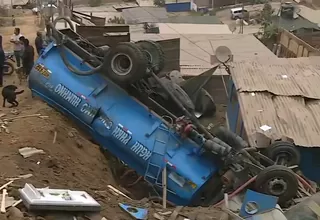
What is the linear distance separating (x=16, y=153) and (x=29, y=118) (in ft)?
5.58

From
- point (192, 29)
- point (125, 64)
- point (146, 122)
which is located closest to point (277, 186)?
point (146, 122)

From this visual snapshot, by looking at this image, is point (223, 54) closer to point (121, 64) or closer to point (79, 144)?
point (121, 64)

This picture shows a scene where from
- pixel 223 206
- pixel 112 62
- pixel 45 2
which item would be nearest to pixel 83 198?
pixel 223 206

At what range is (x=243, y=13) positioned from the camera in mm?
35125

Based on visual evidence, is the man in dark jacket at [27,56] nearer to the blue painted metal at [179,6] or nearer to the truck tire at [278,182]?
the truck tire at [278,182]

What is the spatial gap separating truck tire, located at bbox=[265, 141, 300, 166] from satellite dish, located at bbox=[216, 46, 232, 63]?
4109mm

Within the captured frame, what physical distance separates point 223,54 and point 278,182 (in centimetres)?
502

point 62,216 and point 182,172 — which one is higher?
point 62,216

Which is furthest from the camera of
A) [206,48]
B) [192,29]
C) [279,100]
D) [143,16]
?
[143,16]

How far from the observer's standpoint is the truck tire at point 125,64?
8.68 metres

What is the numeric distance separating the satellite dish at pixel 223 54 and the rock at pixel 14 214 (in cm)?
721

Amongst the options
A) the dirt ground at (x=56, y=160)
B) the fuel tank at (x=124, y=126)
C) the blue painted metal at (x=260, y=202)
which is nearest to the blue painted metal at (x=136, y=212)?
the dirt ground at (x=56, y=160)

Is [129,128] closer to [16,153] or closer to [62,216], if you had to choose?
[16,153]

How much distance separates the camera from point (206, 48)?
17.2 meters
